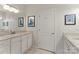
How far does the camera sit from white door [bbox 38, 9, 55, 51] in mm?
1448

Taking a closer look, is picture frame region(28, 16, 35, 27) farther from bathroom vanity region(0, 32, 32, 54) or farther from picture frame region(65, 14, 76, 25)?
picture frame region(65, 14, 76, 25)

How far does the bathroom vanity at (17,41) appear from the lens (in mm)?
1465

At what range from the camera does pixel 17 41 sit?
156cm

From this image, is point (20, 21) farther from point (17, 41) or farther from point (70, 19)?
point (70, 19)

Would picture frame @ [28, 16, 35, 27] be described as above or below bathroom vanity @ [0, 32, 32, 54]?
above

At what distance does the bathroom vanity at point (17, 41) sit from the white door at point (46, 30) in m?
0.16

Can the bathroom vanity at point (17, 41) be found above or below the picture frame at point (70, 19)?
below

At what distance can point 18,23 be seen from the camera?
142 cm

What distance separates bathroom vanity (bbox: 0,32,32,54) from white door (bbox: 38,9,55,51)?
16 cm

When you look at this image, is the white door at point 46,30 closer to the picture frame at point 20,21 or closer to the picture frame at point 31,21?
the picture frame at point 31,21

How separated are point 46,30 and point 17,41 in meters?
0.42

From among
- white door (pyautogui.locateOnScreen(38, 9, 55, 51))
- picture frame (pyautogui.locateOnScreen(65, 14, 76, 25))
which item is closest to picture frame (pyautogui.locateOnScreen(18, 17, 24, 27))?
white door (pyautogui.locateOnScreen(38, 9, 55, 51))

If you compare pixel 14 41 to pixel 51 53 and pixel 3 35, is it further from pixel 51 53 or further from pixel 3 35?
pixel 51 53

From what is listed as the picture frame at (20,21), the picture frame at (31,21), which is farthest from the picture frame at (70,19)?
the picture frame at (20,21)
